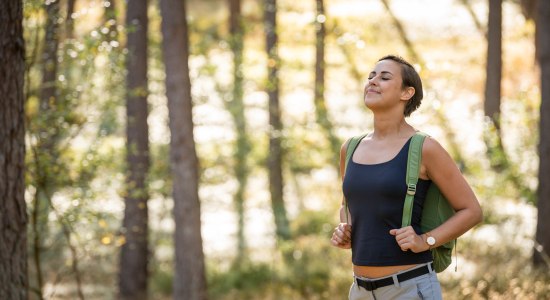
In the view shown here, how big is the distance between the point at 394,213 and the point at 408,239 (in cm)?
14

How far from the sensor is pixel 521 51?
23.8 meters

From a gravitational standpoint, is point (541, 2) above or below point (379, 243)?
above

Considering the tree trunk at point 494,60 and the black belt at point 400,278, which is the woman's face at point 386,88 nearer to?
the black belt at point 400,278

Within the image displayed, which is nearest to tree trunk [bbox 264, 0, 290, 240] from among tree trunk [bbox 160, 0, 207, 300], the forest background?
the forest background

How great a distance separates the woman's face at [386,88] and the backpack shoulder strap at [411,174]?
0.26m

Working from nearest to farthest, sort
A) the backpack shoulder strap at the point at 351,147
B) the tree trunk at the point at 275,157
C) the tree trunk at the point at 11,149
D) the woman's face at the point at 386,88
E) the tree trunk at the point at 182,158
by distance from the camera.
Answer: the woman's face at the point at 386,88 → the backpack shoulder strap at the point at 351,147 → the tree trunk at the point at 11,149 → the tree trunk at the point at 182,158 → the tree trunk at the point at 275,157

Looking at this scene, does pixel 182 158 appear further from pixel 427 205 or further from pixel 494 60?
pixel 494 60

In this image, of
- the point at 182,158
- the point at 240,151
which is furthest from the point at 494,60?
the point at 182,158

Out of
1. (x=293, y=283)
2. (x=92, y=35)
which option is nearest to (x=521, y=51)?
(x=293, y=283)

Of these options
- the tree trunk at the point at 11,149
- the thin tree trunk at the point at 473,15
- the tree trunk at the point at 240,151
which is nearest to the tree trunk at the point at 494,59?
the tree trunk at the point at 240,151

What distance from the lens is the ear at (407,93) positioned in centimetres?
368

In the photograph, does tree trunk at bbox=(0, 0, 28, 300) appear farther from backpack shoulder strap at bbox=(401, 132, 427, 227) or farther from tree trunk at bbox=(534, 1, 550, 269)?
tree trunk at bbox=(534, 1, 550, 269)

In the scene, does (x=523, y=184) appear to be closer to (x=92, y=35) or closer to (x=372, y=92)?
(x=92, y=35)

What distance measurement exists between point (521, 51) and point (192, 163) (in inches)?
670
